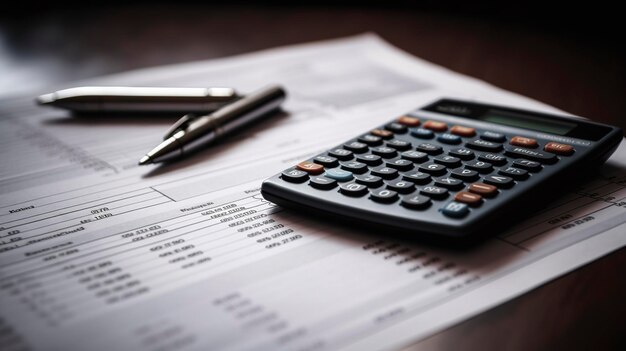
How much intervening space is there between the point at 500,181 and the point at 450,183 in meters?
0.03

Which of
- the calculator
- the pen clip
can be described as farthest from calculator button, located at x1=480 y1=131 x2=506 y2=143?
the pen clip

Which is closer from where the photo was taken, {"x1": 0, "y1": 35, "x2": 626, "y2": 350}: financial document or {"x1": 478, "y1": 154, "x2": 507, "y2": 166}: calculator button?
{"x1": 0, "y1": 35, "x2": 626, "y2": 350}: financial document

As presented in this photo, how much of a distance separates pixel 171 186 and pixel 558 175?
0.23 meters

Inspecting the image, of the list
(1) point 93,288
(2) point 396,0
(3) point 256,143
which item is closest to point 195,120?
(3) point 256,143

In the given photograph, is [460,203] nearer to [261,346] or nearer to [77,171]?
[261,346]

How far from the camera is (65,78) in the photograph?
65 cm

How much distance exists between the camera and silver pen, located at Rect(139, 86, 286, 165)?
0.44 m

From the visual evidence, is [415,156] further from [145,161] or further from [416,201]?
[145,161]

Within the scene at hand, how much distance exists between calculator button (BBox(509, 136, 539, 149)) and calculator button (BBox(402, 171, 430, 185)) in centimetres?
8

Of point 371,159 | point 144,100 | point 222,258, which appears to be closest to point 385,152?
point 371,159

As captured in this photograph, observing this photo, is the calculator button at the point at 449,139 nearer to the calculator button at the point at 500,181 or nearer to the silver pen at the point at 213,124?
the calculator button at the point at 500,181

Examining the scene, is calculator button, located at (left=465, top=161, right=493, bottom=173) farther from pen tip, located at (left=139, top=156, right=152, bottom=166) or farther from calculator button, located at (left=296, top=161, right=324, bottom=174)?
pen tip, located at (left=139, top=156, right=152, bottom=166)

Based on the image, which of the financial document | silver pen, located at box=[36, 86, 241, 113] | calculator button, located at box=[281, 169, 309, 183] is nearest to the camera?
the financial document

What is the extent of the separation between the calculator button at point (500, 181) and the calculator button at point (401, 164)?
0.05 m
